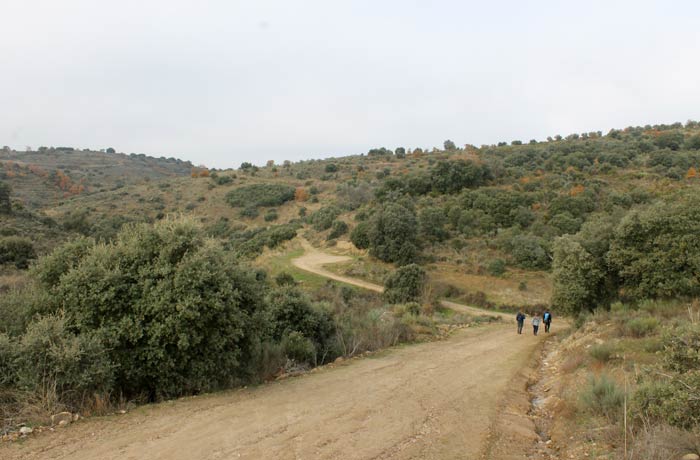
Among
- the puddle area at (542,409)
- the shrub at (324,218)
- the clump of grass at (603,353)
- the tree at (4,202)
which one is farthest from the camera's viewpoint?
the shrub at (324,218)

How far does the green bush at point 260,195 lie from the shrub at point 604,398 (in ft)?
203

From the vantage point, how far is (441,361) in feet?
44.3

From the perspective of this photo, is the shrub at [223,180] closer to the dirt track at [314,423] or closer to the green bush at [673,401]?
the dirt track at [314,423]

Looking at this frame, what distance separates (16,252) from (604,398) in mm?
31864

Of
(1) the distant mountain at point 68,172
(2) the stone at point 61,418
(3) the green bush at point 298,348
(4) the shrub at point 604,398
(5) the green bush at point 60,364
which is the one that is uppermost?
(1) the distant mountain at point 68,172

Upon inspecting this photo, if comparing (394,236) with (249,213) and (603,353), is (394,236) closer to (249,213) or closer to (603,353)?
(603,353)

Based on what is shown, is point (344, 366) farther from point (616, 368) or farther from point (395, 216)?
point (395, 216)

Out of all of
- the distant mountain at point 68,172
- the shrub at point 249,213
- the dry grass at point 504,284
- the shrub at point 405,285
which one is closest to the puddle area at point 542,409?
the shrub at point 405,285

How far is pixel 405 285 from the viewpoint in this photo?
31.4m

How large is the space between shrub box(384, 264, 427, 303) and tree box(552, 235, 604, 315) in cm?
1215

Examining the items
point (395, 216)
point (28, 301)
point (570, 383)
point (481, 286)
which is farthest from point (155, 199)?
point (570, 383)

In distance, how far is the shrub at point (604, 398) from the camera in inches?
276

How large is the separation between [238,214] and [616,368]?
60782 millimetres

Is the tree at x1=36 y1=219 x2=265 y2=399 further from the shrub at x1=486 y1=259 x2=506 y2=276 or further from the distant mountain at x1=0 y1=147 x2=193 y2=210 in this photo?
the distant mountain at x1=0 y1=147 x2=193 y2=210
